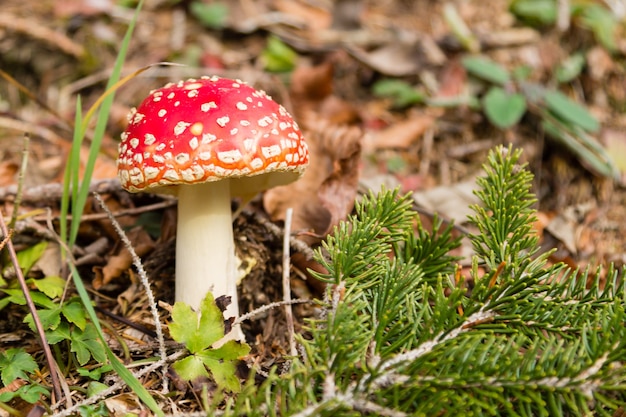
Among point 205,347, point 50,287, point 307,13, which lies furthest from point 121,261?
point 307,13

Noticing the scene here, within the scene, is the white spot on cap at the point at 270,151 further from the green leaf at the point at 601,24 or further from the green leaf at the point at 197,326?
the green leaf at the point at 601,24

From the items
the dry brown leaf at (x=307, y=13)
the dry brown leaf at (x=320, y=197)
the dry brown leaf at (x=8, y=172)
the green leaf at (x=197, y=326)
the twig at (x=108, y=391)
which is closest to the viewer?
the twig at (x=108, y=391)

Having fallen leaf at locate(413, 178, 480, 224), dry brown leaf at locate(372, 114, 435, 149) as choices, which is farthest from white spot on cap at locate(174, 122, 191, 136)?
dry brown leaf at locate(372, 114, 435, 149)

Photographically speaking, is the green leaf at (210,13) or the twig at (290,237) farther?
the green leaf at (210,13)

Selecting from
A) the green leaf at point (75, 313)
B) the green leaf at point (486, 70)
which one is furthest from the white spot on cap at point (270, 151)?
the green leaf at point (486, 70)

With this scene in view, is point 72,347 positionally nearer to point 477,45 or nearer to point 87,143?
point 87,143

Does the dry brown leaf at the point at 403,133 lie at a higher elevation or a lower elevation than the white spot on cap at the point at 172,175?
higher

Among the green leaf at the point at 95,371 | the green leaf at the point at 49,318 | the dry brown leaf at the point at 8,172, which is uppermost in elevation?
the dry brown leaf at the point at 8,172
